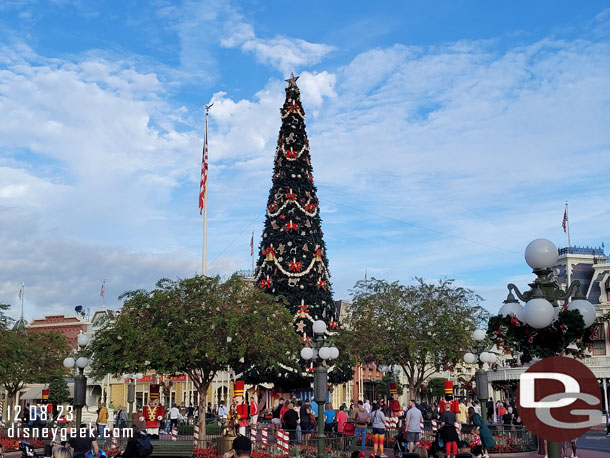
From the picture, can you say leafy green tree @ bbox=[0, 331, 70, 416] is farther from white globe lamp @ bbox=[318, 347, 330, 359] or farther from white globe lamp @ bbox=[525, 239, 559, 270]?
white globe lamp @ bbox=[525, 239, 559, 270]

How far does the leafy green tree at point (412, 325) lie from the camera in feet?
120

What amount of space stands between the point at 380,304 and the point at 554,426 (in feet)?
107

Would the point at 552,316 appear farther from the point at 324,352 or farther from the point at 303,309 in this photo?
the point at 303,309

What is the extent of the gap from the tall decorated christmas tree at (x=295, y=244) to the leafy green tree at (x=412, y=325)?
2437 mm

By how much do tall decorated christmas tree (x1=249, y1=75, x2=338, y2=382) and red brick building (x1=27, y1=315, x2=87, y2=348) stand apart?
134 ft

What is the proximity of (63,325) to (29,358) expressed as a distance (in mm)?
30669

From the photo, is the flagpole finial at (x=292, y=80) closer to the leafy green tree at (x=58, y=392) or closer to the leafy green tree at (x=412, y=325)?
the leafy green tree at (x=412, y=325)

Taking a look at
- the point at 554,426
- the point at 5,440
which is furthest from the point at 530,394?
the point at 5,440

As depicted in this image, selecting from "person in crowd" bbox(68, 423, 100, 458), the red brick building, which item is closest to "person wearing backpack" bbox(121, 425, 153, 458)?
"person in crowd" bbox(68, 423, 100, 458)

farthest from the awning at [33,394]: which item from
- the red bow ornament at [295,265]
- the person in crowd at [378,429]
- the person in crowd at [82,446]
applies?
the person in crowd at [82,446]

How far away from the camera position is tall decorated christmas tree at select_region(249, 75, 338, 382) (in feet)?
133

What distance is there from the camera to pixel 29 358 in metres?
46.6

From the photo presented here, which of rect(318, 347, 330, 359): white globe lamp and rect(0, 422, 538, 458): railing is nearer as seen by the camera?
rect(318, 347, 330, 359): white globe lamp

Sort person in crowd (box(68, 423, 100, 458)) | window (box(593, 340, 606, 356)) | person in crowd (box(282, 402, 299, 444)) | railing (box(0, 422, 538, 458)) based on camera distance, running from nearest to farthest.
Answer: person in crowd (box(68, 423, 100, 458)), railing (box(0, 422, 538, 458)), person in crowd (box(282, 402, 299, 444)), window (box(593, 340, 606, 356))
